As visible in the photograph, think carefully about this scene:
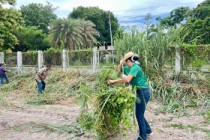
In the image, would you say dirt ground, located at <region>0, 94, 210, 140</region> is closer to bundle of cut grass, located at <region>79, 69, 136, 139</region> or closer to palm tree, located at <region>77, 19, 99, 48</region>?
bundle of cut grass, located at <region>79, 69, 136, 139</region>

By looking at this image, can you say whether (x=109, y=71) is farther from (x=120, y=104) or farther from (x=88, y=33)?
(x=88, y=33)

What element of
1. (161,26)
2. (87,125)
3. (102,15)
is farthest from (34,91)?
(102,15)

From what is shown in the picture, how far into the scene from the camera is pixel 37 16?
44250mm

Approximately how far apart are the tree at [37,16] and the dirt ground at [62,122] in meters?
37.6

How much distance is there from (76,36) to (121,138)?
2632cm

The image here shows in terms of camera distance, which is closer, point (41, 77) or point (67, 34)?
point (41, 77)

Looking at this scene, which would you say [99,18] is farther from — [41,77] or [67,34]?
[41,77]

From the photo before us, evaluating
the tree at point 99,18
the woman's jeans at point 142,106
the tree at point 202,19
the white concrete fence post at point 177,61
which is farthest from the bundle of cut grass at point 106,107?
the tree at point 99,18

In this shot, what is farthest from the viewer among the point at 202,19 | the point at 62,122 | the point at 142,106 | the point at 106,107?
the point at 202,19

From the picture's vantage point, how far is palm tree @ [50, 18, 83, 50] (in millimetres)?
29141

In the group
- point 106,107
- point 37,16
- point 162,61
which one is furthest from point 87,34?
point 106,107

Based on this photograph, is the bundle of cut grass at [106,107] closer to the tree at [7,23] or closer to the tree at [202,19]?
the tree at [7,23]

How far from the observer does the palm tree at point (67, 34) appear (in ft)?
95.6

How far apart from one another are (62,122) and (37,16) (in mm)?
42274
